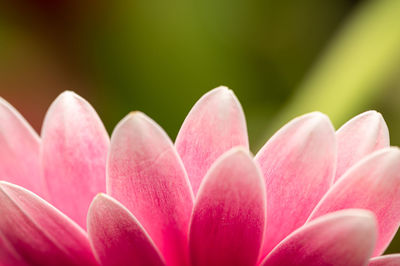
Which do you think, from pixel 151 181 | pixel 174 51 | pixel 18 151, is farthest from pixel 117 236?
pixel 174 51

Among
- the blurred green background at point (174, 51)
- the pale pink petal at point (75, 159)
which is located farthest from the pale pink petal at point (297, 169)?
the blurred green background at point (174, 51)

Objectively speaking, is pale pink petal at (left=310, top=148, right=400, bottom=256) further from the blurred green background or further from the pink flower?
the blurred green background

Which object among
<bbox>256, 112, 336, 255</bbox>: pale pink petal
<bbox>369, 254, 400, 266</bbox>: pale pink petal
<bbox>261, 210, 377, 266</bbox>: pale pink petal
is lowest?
<bbox>369, 254, 400, 266</bbox>: pale pink petal

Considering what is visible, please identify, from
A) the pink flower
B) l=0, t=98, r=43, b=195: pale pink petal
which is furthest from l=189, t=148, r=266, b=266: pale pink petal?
l=0, t=98, r=43, b=195: pale pink petal

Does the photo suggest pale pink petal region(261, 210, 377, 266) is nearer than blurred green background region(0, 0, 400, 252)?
Yes

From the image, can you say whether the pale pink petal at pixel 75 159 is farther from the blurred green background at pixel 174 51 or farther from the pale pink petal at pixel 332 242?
the blurred green background at pixel 174 51

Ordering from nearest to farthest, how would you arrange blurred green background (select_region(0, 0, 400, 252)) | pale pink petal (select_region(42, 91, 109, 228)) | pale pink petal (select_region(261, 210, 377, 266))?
1. pale pink petal (select_region(261, 210, 377, 266))
2. pale pink petal (select_region(42, 91, 109, 228))
3. blurred green background (select_region(0, 0, 400, 252))

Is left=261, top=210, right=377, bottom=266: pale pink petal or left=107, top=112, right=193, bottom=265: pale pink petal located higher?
left=107, top=112, right=193, bottom=265: pale pink petal

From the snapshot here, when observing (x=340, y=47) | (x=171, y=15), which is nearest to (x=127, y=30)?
(x=171, y=15)
